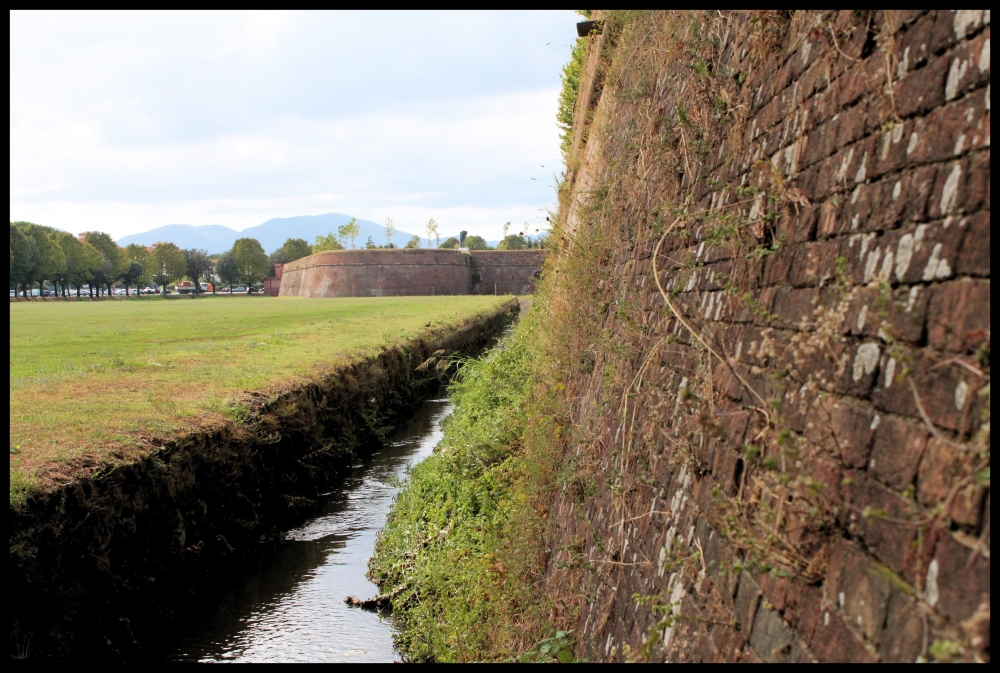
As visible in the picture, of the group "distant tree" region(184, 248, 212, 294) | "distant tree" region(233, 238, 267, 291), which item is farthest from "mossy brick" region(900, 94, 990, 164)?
"distant tree" region(233, 238, 267, 291)

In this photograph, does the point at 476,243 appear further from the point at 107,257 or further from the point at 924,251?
the point at 924,251

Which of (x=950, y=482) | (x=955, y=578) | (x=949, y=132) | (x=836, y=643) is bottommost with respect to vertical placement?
(x=836, y=643)

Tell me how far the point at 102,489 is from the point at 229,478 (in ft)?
7.17

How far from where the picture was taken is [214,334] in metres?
19.8

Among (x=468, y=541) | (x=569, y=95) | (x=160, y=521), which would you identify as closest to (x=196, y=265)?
(x=569, y=95)

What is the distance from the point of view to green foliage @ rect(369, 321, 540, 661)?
5.70 metres

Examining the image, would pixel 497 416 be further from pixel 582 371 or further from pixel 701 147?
pixel 701 147

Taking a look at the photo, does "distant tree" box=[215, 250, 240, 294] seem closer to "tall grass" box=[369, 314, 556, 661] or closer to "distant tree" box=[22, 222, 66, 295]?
"distant tree" box=[22, 222, 66, 295]

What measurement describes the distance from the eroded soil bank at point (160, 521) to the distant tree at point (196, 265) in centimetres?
9091

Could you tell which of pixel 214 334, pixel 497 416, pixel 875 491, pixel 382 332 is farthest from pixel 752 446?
pixel 214 334

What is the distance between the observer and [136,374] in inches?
449

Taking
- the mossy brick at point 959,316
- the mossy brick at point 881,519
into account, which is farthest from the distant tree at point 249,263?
the mossy brick at point 959,316

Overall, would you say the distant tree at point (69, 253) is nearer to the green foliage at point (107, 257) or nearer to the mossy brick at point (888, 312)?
the green foliage at point (107, 257)

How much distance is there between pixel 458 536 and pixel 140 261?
90.8 m
